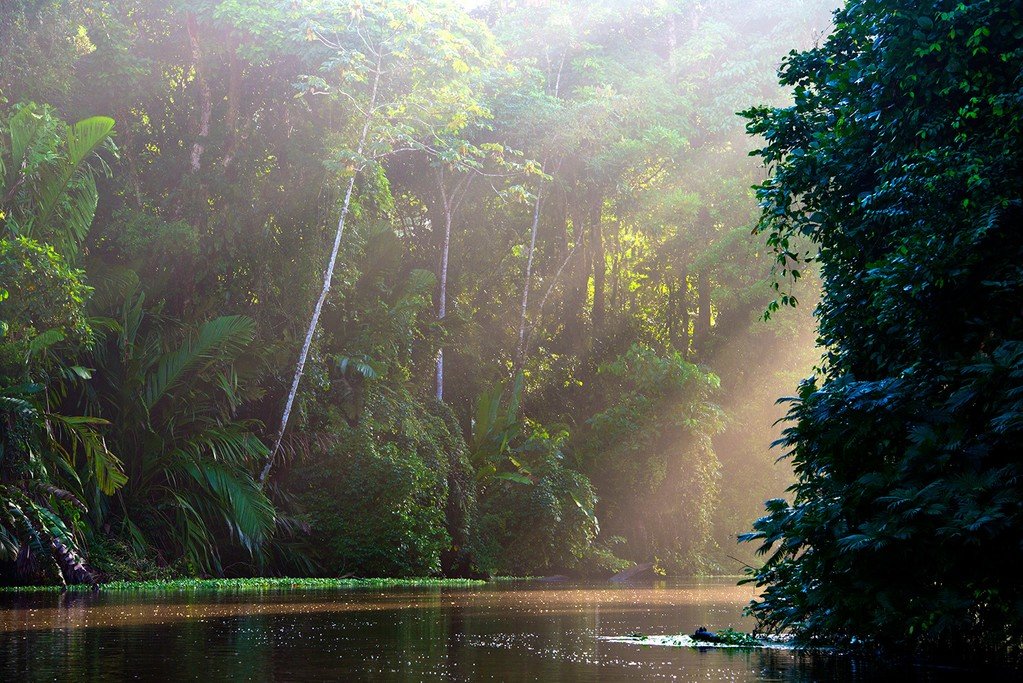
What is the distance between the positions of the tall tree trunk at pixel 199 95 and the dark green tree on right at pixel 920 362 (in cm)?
→ 1633

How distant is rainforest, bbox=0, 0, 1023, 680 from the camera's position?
28.8 ft

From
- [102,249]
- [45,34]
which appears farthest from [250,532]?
[45,34]

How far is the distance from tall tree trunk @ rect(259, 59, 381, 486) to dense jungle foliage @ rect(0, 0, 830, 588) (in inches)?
5.2

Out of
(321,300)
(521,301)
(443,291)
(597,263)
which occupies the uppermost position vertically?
(597,263)

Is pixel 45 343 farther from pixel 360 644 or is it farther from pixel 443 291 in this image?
pixel 443 291

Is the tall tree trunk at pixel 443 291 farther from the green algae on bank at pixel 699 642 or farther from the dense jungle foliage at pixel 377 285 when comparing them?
the green algae on bank at pixel 699 642

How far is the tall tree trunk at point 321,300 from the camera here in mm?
23406

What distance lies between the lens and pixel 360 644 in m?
9.29

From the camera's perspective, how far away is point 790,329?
3794 cm

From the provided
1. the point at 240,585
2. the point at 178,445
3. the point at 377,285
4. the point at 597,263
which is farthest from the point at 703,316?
the point at 240,585

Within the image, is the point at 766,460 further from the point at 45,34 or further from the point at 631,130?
the point at 45,34

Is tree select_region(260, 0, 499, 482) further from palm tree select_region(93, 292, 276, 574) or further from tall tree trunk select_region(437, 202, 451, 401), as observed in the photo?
tall tree trunk select_region(437, 202, 451, 401)

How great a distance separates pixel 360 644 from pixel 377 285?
61.9 ft

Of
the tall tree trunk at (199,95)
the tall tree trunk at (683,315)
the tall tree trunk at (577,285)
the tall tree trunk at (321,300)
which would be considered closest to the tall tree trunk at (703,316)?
the tall tree trunk at (683,315)
